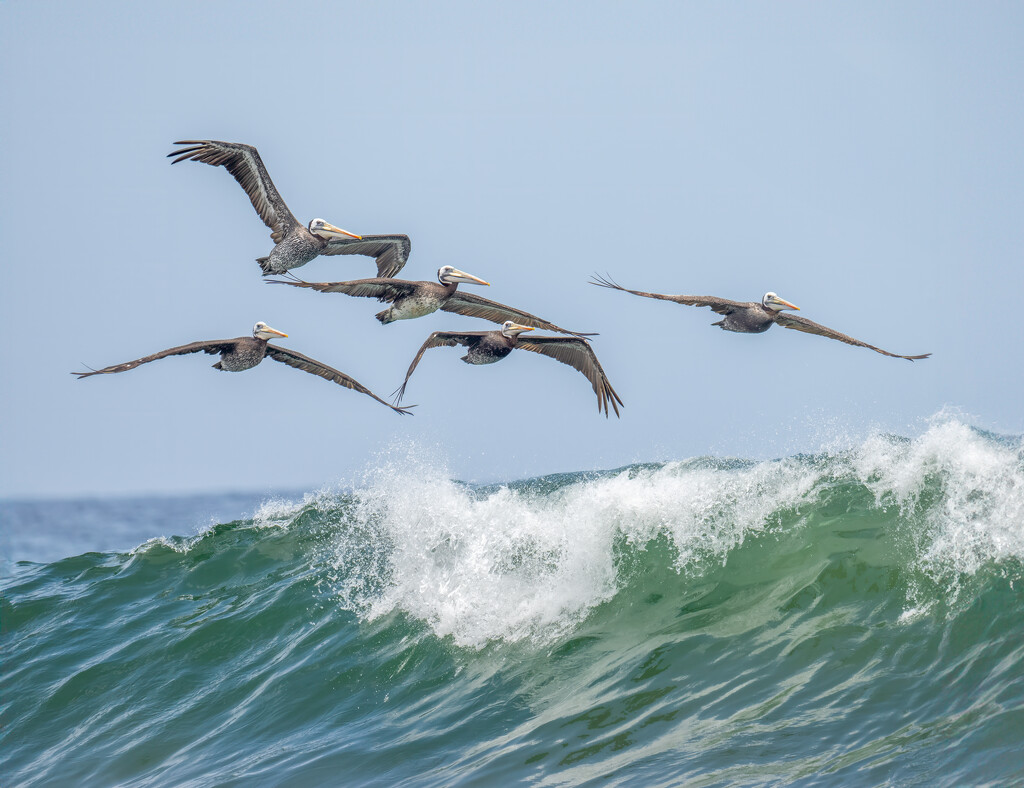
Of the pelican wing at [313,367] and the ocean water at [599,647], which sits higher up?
the pelican wing at [313,367]

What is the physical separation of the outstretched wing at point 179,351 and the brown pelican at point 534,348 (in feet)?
10.3

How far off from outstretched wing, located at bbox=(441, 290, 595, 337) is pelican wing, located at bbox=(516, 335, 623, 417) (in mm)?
581

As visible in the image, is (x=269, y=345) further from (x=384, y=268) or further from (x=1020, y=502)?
(x=1020, y=502)

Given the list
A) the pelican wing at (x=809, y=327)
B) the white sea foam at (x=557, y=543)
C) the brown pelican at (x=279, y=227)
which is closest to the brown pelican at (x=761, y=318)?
the pelican wing at (x=809, y=327)

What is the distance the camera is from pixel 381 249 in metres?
13.8

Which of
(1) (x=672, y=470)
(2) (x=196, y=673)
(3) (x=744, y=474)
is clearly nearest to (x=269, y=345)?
(2) (x=196, y=673)

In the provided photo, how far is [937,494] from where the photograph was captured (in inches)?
430

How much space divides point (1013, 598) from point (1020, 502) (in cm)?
112

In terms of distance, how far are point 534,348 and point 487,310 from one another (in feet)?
4.02

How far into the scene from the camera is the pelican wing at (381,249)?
43.9 ft

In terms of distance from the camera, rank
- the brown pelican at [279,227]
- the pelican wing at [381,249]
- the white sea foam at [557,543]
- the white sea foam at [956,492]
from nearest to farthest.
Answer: the white sea foam at [956,492] < the white sea foam at [557,543] < the brown pelican at [279,227] < the pelican wing at [381,249]

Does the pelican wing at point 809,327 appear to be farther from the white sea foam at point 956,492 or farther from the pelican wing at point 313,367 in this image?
the pelican wing at point 313,367

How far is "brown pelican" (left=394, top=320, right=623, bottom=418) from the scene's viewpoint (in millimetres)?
13922

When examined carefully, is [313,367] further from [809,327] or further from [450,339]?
[809,327]
